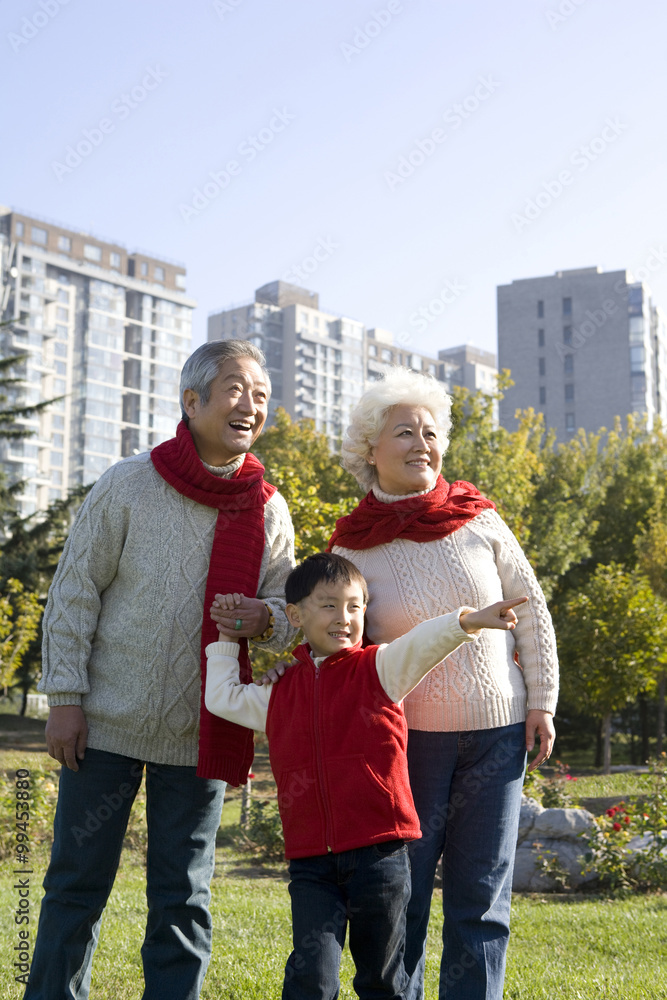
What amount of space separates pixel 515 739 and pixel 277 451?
24212 millimetres

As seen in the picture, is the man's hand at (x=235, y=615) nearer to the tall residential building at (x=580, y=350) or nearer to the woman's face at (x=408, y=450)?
the woman's face at (x=408, y=450)

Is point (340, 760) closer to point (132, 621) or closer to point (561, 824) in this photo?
point (132, 621)

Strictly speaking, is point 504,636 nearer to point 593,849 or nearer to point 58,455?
point 593,849

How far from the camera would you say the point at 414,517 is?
3.04m

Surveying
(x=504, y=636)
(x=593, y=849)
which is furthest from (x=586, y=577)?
(x=504, y=636)

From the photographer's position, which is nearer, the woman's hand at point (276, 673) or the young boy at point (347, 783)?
the young boy at point (347, 783)

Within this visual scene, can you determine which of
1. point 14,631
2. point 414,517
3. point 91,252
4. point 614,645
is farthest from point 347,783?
point 91,252

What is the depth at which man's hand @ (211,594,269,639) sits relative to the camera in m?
2.92

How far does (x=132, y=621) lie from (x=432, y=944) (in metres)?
3.55

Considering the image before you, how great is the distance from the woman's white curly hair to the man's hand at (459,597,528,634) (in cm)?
83

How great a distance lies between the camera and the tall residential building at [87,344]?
77.2m

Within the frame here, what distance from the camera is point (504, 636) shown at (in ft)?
10.0

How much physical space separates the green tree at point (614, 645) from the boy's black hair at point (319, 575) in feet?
48.0

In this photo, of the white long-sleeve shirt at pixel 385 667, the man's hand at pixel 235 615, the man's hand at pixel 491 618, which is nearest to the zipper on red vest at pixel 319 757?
the white long-sleeve shirt at pixel 385 667
